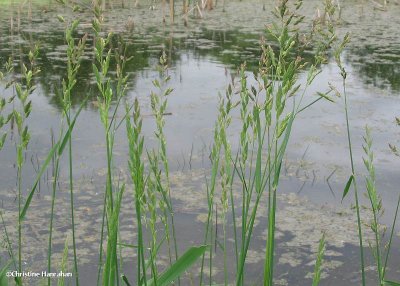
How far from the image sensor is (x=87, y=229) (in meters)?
2.53

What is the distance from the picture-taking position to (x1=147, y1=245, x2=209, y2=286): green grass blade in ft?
3.07

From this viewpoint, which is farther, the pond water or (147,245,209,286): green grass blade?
the pond water

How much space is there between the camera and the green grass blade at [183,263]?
94cm

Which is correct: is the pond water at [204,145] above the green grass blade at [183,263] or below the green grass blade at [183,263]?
below

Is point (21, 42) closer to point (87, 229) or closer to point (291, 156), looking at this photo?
point (291, 156)

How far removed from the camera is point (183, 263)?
3.13 ft

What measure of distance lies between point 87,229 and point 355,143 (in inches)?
75.2

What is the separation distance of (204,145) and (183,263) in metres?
2.61

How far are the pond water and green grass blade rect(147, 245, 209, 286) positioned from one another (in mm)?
440

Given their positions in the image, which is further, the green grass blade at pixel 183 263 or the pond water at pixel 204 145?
the pond water at pixel 204 145

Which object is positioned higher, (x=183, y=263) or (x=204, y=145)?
(x=183, y=263)

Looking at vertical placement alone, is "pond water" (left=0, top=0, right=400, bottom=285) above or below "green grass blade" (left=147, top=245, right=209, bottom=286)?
below

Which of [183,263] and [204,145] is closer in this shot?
[183,263]

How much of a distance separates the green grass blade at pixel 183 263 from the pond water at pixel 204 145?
1.44ft
